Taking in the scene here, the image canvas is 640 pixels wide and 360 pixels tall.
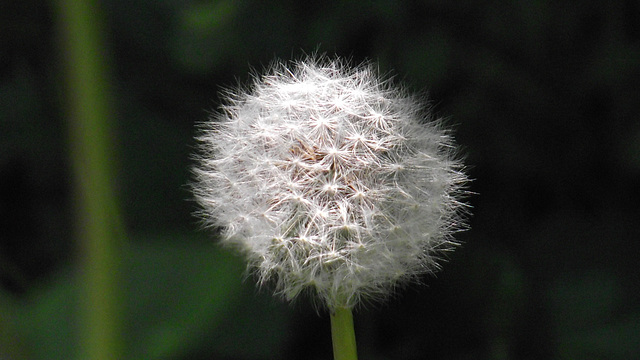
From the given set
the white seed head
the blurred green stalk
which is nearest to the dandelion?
the white seed head

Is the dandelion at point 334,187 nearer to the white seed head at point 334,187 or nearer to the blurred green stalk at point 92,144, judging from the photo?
the white seed head at point 334,187

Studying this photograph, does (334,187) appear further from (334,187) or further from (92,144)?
(92,144)

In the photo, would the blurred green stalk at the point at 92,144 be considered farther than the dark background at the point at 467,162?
No

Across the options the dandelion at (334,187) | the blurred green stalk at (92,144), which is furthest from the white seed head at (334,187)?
the blurred green stalk at (92,144)

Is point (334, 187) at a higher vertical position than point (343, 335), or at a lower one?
higher

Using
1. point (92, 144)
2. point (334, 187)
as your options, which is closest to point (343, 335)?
point (334, 187)

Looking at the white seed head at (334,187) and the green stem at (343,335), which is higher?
the white seed head at (334,187)

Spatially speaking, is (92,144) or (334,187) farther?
(334,187)

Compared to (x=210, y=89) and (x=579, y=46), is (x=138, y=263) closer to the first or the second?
(x=210, y=89)
